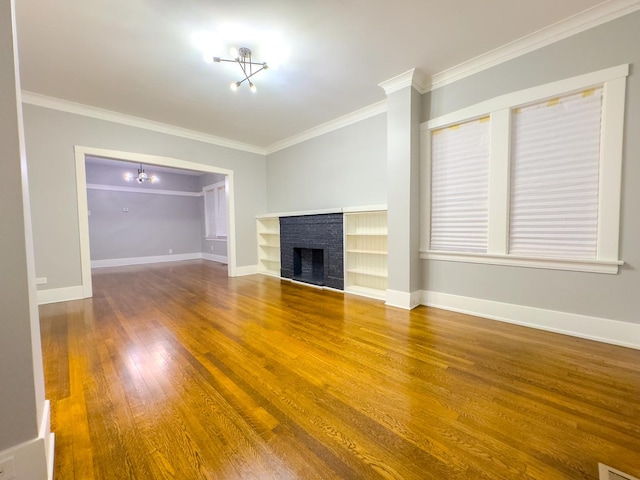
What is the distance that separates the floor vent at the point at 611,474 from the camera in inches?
41.9

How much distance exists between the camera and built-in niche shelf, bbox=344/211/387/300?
3965mm

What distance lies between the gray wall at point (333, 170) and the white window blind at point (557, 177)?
1.65m

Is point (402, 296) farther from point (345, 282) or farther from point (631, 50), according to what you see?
point (631, 50)

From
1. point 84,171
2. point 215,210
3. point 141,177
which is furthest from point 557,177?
point 141,177

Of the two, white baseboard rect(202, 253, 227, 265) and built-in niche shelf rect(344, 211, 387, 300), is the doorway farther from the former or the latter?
white baseboard rect(202, 253, 227, 265)

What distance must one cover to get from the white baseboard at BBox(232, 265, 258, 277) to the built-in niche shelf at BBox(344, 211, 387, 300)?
2.59 m

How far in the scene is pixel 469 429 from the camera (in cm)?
134

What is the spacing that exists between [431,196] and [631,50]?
6.30ft

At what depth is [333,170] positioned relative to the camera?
4621 mm

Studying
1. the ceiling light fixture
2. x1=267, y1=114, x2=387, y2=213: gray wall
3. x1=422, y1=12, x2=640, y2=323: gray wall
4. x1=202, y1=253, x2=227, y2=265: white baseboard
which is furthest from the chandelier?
x1=422, y1=12, x2=640, y2=323: gray wall

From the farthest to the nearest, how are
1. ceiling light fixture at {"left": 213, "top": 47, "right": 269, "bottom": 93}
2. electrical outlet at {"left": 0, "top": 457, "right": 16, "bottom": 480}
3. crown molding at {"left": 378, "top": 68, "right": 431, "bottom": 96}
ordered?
A: crown molding at {"left": 378, "top": 68, "right": 431, "bottom": 96} < ceiling light fixture at {"left": 213, "top": 47, "right": 269, "bottom": 93} < electrical outlet at {"left": 0, "top": 457, "right": 16, "bottom": 480}

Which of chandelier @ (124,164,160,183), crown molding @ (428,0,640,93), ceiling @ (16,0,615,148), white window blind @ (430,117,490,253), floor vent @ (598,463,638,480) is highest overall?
ceiling @ (16,0,615,148)

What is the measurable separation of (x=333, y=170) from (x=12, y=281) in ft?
13.7

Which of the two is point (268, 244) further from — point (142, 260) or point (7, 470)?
point (7, 470)
